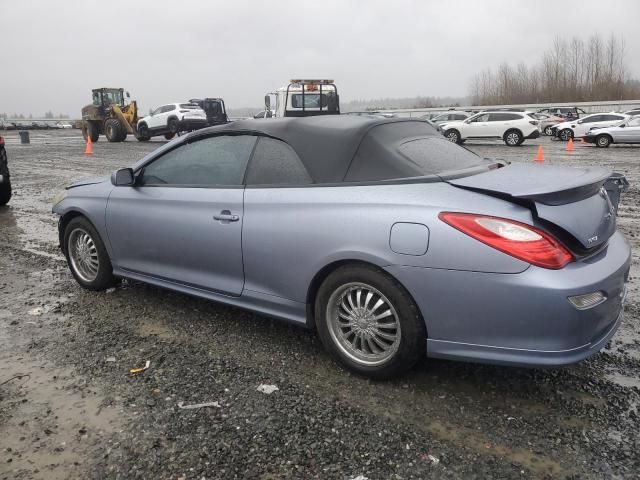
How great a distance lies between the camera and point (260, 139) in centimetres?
363

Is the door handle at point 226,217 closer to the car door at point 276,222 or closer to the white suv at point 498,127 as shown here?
the car door at point 276,222

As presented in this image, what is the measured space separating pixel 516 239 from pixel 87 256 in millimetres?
3745

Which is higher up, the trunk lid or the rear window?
the rear window

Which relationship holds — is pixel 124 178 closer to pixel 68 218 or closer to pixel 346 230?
pixel 68 218

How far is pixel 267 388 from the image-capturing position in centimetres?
306

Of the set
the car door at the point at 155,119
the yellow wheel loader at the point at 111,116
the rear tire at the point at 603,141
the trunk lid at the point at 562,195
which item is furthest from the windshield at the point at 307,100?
the trunk lid at the point at 562,195

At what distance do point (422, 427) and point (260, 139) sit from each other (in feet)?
6.97

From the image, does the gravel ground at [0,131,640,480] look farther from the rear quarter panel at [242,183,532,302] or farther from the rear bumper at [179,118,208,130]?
the rear bumper at [179,118,208,130]

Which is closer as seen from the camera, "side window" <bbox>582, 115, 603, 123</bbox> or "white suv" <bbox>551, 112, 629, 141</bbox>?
"white suv" <bbox>551, 112, 629, 141</bbox>

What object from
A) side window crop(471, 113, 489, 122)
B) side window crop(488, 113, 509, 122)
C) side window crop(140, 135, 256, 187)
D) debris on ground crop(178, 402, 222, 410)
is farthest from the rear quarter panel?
side window crop(471, 113, 489, 122)

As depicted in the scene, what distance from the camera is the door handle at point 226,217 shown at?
3516 mm

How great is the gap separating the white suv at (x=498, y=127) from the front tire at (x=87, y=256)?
792 inches

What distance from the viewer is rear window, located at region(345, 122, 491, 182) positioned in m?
3.08

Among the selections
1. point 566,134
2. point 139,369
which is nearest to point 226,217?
point 139,369
